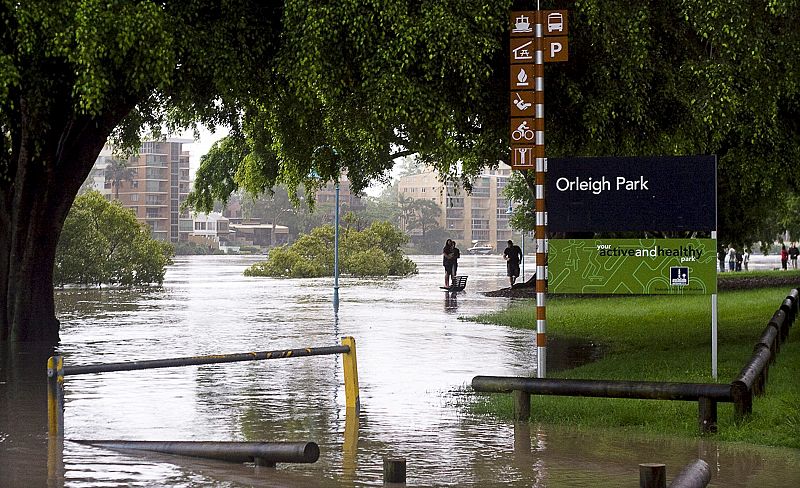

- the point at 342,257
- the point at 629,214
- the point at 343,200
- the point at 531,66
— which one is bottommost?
the point at 342,257

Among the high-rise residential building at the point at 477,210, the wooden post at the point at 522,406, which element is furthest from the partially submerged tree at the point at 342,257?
the high-rise residential building at the point at 477,210

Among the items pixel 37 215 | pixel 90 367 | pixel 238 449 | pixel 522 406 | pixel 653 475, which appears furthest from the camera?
pixel 37 215

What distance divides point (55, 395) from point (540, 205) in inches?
228

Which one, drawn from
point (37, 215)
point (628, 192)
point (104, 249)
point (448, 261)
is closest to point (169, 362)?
point (628, 192)

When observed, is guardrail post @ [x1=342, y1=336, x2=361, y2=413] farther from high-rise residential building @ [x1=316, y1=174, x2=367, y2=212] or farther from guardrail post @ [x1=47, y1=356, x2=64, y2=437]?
high-rise residential building @ [x1=316, y1=174, x2=367, y2=212]

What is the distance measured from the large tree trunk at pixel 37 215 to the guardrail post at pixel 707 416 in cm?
1335

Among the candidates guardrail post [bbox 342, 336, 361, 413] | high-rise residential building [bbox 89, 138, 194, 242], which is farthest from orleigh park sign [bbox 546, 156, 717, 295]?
high-rise residential building [bbox 89, 138, 194, 242]

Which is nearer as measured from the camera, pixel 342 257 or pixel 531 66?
pixel 531 66

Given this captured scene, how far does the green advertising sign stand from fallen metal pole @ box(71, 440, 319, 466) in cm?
571

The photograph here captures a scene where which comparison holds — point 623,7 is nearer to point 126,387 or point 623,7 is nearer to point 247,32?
point 247,32

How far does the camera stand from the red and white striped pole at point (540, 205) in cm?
1425

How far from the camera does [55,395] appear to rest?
11555mm

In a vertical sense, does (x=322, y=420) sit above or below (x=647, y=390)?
below

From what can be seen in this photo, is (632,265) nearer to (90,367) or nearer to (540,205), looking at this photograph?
(540,205)
